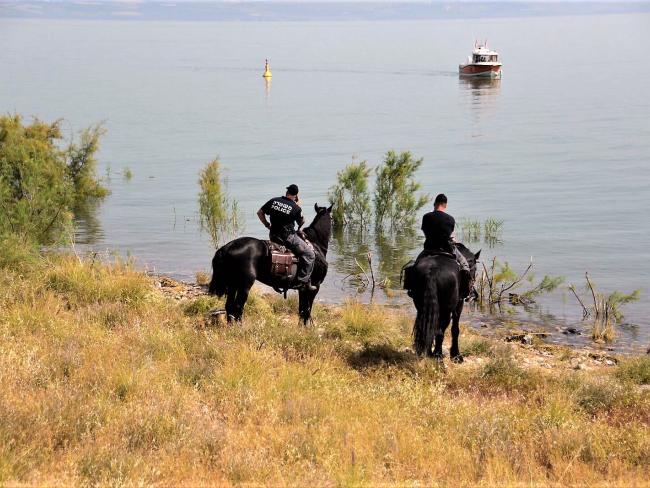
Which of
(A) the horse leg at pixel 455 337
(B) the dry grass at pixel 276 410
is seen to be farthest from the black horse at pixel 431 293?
(A) the horse leg at pixel 455 337

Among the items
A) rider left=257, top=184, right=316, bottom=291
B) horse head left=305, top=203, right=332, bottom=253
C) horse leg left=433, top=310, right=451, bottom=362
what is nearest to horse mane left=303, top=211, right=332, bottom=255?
horse head left=305, top=203, right=332, bottom=253

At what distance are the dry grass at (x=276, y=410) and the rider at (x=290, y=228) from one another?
4.11 feet

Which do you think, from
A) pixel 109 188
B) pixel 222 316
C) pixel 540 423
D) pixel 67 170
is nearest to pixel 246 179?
pixel 109 188

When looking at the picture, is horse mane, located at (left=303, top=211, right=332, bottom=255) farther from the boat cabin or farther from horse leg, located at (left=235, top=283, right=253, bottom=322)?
the boat cabin

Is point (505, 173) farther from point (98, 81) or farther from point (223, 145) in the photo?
point (98, 81)

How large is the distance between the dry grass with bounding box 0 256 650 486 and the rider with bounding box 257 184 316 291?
4.11 feet

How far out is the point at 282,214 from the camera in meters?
13.7

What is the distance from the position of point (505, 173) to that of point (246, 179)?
502 inches

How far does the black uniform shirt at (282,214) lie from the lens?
536 inches

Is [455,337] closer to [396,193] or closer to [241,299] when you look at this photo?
[241,299]

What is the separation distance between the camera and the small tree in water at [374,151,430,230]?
89.9ft

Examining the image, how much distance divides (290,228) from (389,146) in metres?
35.4

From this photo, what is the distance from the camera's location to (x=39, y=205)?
1973cm

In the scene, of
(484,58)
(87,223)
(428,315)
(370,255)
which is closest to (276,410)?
(428,315)
